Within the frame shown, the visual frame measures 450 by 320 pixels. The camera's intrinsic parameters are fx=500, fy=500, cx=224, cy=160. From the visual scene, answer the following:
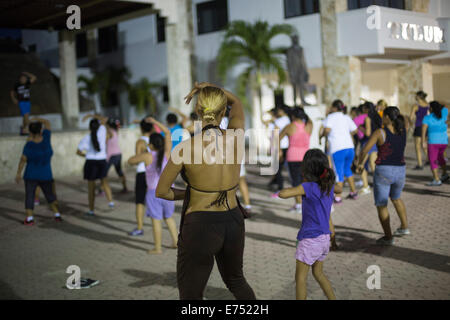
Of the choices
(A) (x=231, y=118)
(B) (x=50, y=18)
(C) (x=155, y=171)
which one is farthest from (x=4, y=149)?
(A) (x=231, y=118)

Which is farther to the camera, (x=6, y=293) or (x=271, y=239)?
(x=271, y=239)

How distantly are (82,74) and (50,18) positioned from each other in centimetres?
1096

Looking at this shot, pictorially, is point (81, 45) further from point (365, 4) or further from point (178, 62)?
point (365, 4)

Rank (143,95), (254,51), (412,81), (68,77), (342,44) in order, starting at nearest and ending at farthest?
(342,44) < (254,51) < (68,77) < (412,81) < (143,95)

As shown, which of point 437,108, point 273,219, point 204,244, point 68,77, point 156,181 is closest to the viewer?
point 204,244

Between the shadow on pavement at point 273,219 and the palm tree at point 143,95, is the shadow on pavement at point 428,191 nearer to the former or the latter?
the shadow on pavement at point 273,219

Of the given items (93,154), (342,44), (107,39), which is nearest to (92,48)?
(107,39)

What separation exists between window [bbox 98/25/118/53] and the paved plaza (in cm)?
2085

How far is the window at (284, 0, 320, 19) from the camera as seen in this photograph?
20.3m

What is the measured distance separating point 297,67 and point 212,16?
22.6 feet

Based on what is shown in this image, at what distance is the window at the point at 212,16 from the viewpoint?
23328 mm

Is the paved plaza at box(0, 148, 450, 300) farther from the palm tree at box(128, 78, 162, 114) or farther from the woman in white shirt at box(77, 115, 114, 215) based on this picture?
the palm tree at box(128, 78, 162, 114)

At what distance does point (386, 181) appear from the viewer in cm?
634

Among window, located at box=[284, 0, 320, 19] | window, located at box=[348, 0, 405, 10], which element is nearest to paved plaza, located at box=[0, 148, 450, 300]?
window, located at box=[348, 0, 405, 10]
